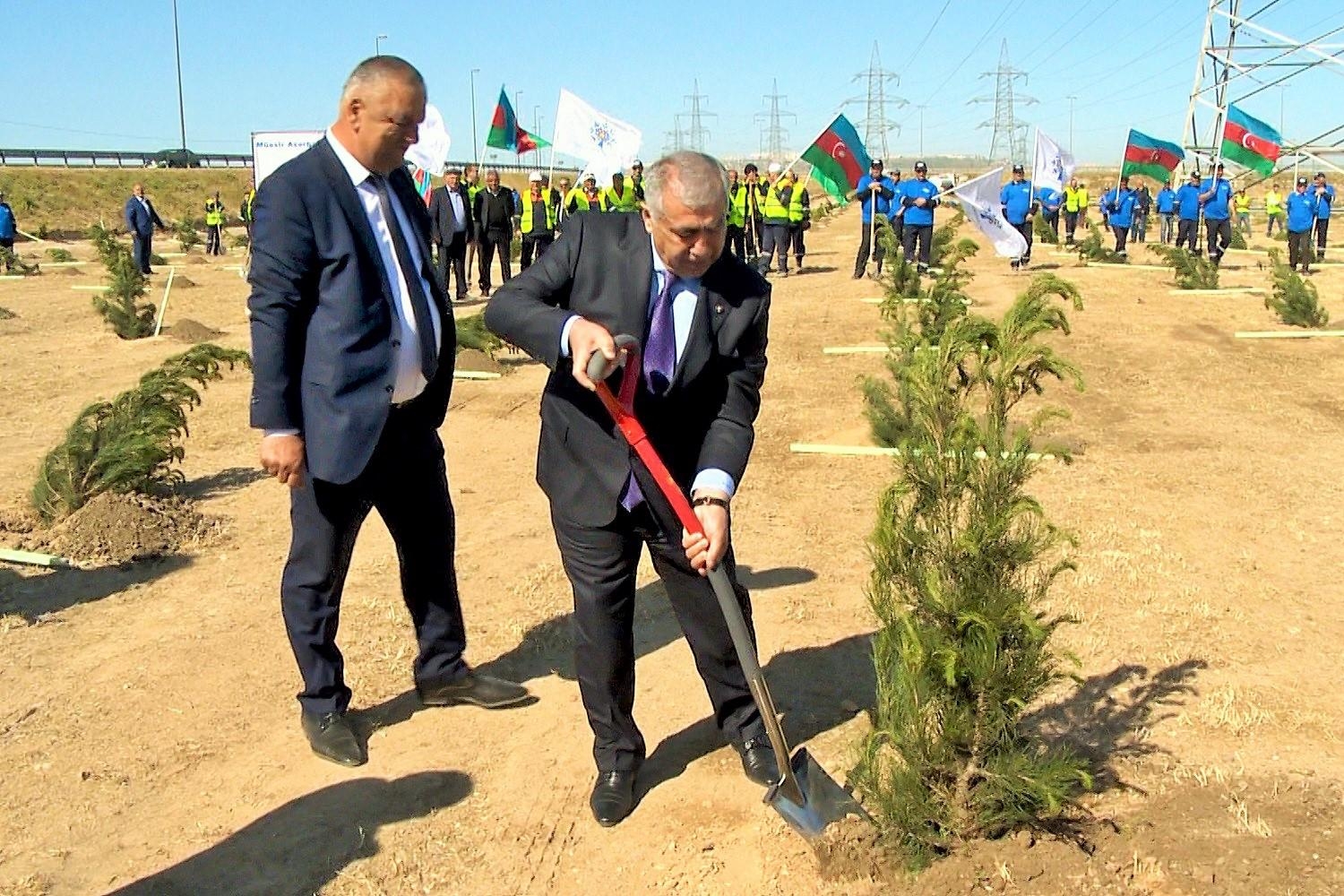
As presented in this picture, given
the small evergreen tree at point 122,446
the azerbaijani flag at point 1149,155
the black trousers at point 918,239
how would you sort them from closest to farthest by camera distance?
the small evergreen tree at point 122,446 < the black trousers at point 918,239 < the azerbaijani flag at point 1149,155

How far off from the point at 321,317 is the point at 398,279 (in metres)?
0.28

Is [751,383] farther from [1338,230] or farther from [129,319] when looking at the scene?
[1338,230]

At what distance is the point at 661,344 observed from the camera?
3.14 m

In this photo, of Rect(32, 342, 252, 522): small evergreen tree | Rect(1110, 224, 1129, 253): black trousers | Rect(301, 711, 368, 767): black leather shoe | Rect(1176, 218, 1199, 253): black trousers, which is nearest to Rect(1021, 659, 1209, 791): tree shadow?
Rect(301, 711, 368, 767): black leather shoe

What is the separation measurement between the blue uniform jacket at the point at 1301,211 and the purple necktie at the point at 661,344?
64.9 ft

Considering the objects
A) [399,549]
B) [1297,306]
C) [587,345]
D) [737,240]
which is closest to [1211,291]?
[1297,306]

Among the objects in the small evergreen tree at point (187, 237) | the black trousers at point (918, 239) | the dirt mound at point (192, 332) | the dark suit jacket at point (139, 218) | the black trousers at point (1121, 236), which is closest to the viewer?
the dirt mound at point (192, 332)

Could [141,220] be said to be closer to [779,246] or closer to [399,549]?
[779,246]

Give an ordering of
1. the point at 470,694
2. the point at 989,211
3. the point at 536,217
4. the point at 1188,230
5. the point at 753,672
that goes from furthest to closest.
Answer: the point at 1188,230, the point at 536,217, the point at 989,211, the point at 470,694, the point at 753,672

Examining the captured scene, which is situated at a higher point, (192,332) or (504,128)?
(504,128)

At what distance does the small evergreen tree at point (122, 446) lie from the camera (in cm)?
584

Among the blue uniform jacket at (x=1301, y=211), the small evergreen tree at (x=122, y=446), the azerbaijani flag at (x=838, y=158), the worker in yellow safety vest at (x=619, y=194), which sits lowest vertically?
the small evergreen tree at (x=122, y=446)

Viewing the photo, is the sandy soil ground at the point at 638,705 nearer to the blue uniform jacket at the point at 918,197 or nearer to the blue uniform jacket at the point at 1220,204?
the blue uniform jacket at the point at 918,197

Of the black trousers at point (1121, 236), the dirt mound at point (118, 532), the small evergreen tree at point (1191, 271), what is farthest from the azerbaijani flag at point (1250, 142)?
the dirt mound at point (118, 532)
